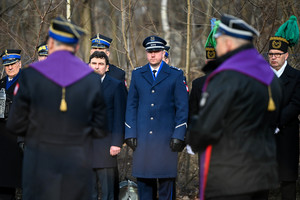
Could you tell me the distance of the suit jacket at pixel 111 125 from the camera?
692cm

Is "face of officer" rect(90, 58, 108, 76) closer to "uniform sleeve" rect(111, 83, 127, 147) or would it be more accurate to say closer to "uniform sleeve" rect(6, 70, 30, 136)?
"uniform sleeve" rect(111, 83, 127, 147)

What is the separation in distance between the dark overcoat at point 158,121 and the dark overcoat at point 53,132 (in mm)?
2106

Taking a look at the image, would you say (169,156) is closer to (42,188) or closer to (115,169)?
(115,169)

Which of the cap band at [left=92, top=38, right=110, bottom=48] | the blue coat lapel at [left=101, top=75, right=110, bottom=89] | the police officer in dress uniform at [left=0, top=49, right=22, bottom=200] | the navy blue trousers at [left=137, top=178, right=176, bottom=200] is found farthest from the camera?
the cap band at [left=92, top=38, right=110, bottom=48]

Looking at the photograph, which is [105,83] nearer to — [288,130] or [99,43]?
[99,43]

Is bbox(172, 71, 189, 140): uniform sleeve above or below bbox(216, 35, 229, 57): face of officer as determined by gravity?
below

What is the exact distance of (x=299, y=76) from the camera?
21.7 ft

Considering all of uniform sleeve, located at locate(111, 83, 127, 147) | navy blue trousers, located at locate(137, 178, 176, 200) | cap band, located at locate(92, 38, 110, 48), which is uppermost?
cap band, located at locate(92, 38, 110, 48)


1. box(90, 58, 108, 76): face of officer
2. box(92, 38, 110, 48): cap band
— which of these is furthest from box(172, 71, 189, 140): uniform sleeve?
box(92, 38, 110, 48): cap band

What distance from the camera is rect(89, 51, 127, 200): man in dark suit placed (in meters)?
6.92

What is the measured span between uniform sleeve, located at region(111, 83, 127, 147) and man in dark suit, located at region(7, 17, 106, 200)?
7.72 ft

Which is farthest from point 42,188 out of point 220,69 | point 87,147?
point 220,69

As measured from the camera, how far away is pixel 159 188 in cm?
670

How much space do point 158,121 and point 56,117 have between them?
2.37m
